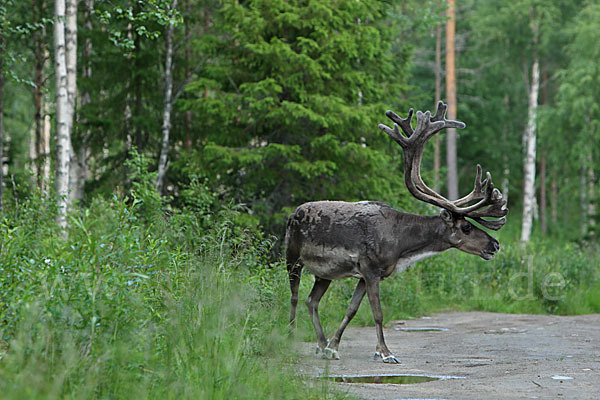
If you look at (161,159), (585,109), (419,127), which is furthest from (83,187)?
(585,109)

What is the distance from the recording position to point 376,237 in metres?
8.86

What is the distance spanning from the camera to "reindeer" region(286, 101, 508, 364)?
29.1 ft

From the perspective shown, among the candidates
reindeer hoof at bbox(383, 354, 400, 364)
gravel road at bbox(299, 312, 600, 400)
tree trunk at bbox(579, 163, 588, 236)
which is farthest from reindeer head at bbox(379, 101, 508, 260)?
tree trunk at bbox(579, 163, 588, 236)

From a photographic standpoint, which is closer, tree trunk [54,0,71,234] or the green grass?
the green grass

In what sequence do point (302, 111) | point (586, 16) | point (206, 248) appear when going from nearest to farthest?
1. point (206, 248)
2. point (302, 111)
3. point (586, 16)

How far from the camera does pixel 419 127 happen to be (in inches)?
372

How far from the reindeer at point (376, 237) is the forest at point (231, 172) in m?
0.49

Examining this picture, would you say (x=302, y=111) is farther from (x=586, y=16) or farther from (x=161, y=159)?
(x=586, y=16)

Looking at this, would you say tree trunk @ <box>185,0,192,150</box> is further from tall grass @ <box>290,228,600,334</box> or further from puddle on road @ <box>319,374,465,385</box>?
puddle on road @ <box>319,374,465,385</box>

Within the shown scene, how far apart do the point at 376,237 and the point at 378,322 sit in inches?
38.3

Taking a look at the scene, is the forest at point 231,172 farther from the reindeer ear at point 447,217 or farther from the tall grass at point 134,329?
the reindeer ear at point 447,217

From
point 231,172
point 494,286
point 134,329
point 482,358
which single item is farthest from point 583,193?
point 134,329

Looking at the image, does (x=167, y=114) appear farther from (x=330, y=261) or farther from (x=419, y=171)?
(x=330, y=261)

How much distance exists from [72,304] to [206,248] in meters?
2.49
